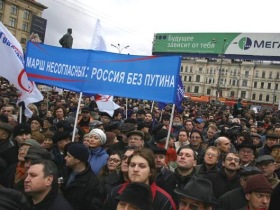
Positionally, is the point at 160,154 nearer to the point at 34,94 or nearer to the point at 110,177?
the point at 110,177

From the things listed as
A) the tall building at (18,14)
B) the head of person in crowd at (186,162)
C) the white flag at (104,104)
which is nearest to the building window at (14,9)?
the tall building at (18,14)

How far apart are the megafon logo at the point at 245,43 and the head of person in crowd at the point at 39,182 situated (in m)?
30.5

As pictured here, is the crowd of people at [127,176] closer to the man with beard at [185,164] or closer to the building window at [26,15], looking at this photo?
the man with beard at [185,164]

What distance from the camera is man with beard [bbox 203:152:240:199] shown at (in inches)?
171

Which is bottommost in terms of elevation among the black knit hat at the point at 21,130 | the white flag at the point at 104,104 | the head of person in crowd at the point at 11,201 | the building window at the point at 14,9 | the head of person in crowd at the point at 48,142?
the head of person in crowd at the point at 48,142

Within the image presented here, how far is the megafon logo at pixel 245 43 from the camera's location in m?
31.0

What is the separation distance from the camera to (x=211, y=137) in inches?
311

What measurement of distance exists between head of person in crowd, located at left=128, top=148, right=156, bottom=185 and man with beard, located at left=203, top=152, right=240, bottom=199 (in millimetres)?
1464

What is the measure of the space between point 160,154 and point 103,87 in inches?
94.2

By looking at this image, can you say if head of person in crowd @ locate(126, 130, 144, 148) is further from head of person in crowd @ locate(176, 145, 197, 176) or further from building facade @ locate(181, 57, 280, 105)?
building facade @ locate(181, 57, 280, 105)

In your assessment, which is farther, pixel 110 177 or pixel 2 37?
pixel 2 37

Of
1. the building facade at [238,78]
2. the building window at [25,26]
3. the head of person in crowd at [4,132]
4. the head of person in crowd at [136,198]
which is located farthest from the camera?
the building facade at [238,78]

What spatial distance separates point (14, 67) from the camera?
21.8ft

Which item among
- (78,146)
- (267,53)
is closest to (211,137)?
(78,146)
